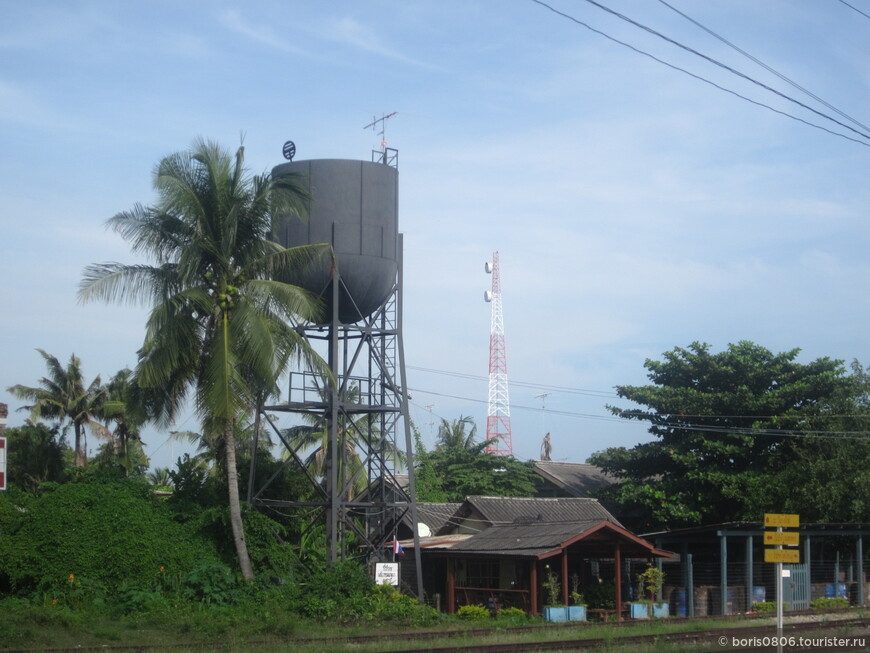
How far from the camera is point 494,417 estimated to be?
2430 inches

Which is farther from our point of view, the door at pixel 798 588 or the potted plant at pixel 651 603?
the door at pixel 798 588

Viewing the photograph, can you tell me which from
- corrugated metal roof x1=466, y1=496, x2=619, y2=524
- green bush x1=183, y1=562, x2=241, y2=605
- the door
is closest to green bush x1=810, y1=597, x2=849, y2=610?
the door

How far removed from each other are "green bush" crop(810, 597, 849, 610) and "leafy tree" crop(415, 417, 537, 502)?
16494 mm

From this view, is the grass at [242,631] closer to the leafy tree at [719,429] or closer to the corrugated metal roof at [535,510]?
the corrugated metal roof at [535,510]

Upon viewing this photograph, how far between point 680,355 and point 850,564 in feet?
33.0

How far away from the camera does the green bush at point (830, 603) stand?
98.2 feet

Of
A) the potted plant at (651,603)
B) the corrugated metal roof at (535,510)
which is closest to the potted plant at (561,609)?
the potted plant at (651,603)

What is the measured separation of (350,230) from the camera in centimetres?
2939

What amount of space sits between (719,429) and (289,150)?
19.3 metres

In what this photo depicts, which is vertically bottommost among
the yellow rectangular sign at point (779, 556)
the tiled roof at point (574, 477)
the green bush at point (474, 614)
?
the green bush at point (474, 614)

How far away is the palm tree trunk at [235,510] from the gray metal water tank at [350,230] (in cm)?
564

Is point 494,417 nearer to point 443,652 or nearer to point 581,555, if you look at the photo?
point 581,555

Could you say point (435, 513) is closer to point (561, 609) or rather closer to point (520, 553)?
point (520, 553)

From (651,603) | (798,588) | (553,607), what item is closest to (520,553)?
(553,607)
